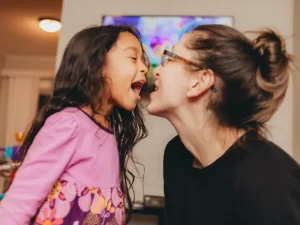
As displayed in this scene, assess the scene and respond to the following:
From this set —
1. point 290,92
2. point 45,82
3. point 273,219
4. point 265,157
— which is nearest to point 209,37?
point 265,157

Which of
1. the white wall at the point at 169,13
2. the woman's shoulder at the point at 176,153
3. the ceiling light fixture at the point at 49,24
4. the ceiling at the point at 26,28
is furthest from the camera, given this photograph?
A: the ceiling light fixture at the point at 49,24

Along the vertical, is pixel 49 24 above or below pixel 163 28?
above

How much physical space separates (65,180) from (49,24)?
129 inches

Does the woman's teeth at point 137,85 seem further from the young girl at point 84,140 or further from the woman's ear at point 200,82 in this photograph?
the woman's ear at point 200,82

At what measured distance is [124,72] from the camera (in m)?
1.27

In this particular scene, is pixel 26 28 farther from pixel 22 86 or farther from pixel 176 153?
pixel 176 153

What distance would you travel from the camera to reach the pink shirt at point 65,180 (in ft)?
3.30

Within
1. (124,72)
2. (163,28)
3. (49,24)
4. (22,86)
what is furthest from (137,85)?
(22,86)

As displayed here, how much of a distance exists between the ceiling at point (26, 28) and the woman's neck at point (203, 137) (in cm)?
285

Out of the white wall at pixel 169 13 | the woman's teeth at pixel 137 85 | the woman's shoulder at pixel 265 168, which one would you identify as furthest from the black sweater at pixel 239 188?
the white wall at pixel 169 13

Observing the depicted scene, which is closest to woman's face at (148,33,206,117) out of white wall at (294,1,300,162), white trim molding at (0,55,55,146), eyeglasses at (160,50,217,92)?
eyeglasses at (160,50,217,92)

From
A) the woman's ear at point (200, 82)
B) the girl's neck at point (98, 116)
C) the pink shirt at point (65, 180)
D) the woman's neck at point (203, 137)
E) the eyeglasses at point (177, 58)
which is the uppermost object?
the eyeglasses at point (177, 58)

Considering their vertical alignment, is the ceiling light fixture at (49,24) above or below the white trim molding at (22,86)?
above

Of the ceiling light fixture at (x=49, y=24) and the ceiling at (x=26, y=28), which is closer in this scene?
the ceiling at (x=26, y=28)
